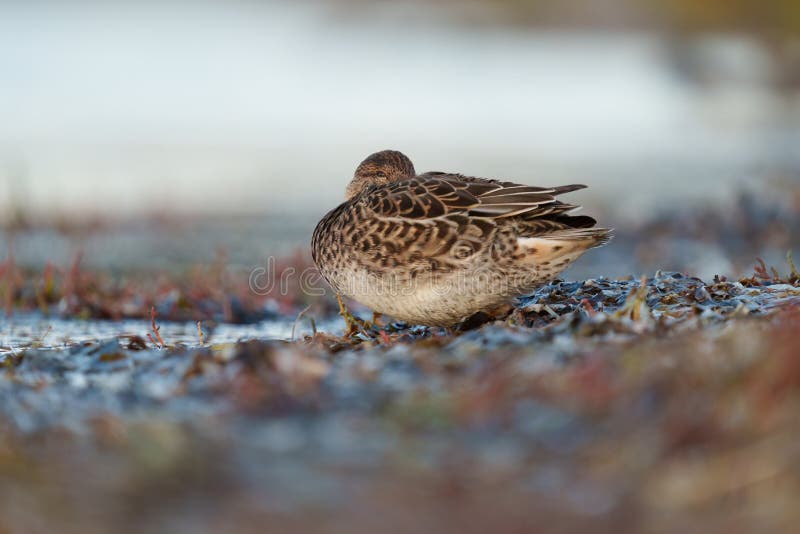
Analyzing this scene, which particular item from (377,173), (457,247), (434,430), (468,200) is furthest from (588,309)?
(377,173)

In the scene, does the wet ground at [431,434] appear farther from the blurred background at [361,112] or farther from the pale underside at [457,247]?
the blurred background at [361,112]

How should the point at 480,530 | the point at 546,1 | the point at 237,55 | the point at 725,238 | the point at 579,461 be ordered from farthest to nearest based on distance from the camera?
the point at 546,1 → the point at 237,55 → the point at 725,238 → the point at 579,461 → the point at 480,530

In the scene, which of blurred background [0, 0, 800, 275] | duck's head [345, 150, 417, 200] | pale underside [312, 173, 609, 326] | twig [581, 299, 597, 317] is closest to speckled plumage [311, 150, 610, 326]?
pale underside [312, 173, 609, 326]

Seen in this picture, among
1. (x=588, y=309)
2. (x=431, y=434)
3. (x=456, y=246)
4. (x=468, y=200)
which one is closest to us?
(x=431, y=434)

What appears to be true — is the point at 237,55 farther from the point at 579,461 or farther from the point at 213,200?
the point at 579,461

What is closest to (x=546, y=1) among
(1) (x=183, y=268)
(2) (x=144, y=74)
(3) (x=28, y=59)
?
(2) (x=144, y=74)

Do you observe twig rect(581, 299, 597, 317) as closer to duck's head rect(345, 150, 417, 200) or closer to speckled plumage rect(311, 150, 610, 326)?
speckled plumage rect(311, 150, 610, 326)

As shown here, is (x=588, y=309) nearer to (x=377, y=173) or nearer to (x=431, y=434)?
(x=431, y=434)

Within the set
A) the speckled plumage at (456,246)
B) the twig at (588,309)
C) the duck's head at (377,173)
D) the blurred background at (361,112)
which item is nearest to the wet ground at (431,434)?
the twig at (588,309)
